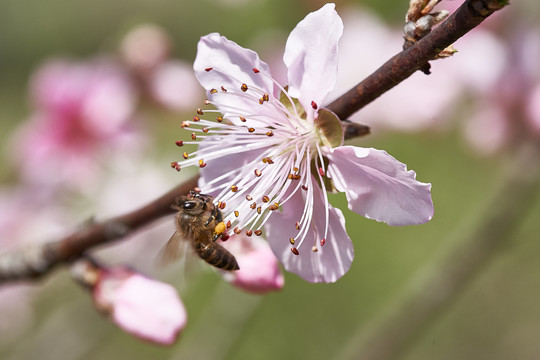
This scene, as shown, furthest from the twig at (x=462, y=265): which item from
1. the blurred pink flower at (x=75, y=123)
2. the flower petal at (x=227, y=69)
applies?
the blurred pink flower at (x=75, y=123)

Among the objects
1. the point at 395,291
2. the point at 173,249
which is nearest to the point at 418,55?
the point at 173,249

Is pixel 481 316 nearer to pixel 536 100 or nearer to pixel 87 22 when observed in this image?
pixel 536 100

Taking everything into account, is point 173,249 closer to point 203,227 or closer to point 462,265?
point 203,227

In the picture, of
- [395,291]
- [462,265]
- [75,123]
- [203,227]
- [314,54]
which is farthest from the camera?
[395,291]

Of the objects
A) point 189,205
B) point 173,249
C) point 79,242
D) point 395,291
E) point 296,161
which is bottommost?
point 395,291

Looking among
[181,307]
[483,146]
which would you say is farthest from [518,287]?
[181,307]

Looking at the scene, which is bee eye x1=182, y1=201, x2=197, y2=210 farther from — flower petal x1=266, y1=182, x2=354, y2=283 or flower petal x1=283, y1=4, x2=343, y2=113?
flower petal x1=283, y1=4, x2=343, y2=113

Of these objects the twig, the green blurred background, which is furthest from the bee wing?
the green blurred background
